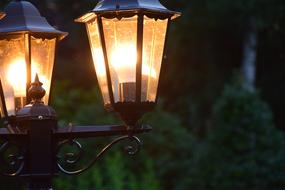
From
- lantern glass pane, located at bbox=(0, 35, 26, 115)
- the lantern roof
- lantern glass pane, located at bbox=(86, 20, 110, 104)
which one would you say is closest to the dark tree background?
the lantern roof

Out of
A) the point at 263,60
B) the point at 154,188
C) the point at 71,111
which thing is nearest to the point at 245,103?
the point at 154,188

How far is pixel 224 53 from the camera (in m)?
20.3

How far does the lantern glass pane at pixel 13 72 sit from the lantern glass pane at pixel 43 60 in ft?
0.21

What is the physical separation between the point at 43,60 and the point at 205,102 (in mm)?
15345

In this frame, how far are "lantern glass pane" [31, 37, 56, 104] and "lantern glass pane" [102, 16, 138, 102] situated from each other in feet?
1.62

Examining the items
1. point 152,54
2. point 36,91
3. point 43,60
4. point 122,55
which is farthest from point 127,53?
point 43,60

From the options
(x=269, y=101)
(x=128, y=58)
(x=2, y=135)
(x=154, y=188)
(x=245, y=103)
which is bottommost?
(x=269, y=101)

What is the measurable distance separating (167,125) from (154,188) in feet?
7.70

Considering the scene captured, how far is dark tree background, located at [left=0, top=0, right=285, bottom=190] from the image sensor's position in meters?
11.3

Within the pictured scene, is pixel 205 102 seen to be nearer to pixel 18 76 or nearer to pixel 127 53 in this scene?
pixel 18 76

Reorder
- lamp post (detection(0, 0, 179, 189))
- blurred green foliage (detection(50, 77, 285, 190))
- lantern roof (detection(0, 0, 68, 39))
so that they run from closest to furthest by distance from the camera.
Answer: lamp post (detection(0, 0, 179, 189)) → lantern roof (detection(0, 0, 68, 39)) → blurred green foliage (detection(50, 77, 285, 190))

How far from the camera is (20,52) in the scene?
4.09 m

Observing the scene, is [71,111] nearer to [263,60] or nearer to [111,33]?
[263,60]

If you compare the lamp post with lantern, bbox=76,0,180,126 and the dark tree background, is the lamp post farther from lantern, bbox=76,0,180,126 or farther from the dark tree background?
the dark tree background
